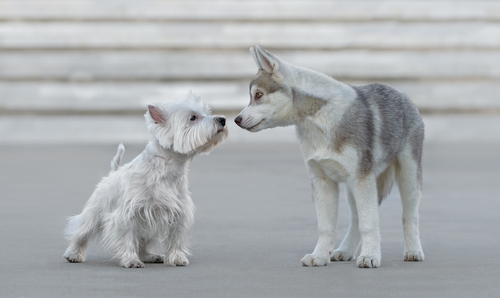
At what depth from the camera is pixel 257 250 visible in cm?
587

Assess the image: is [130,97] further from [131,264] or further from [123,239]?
[131,264]

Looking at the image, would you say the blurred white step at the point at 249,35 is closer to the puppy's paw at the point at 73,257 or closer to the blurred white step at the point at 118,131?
the blurred white step at the point at 118,131

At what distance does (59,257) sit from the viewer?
5625mm

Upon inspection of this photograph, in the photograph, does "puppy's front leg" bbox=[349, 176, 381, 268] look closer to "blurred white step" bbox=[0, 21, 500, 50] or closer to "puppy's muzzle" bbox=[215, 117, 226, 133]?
"puppy's muzzle" bbox=[215, 117, 226, 133]

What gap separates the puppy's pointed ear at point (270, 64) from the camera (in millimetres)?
5309

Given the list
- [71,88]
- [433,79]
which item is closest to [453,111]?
[433,79]

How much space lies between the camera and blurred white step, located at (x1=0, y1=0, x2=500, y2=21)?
14.2 meters

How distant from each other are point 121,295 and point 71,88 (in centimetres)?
1009

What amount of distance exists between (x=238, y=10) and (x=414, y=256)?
9.56 metres

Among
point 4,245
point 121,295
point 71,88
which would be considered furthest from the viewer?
point 71,88

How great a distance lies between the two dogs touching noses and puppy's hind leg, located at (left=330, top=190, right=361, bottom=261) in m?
0.03

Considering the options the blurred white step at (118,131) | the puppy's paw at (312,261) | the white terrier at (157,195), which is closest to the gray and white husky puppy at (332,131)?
the puppy's paw at (312,261)

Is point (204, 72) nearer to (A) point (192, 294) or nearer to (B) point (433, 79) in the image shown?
(B) point (433, 79)

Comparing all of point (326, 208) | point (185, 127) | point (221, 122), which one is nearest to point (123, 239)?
point (185, 127)
